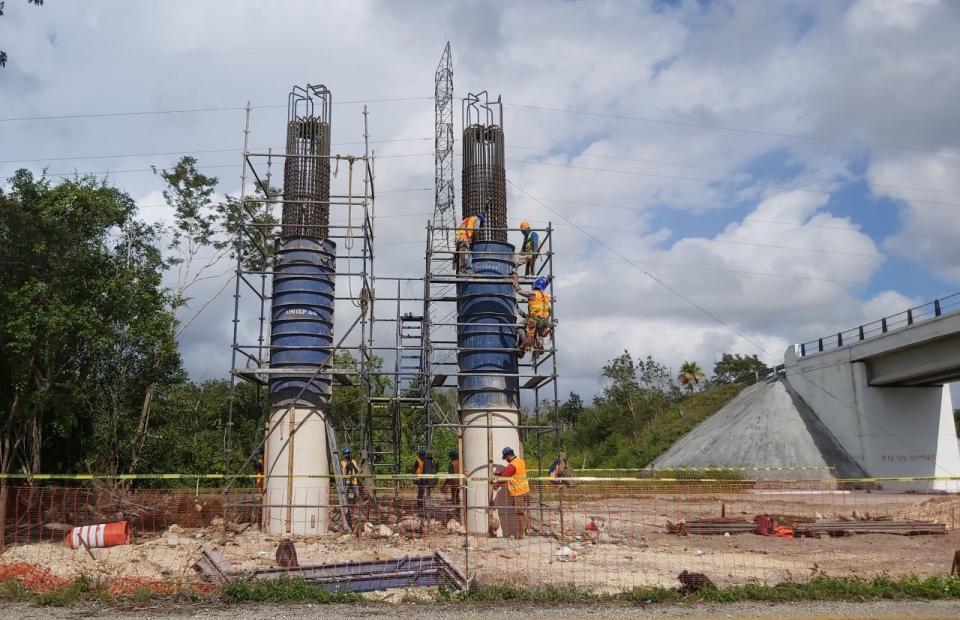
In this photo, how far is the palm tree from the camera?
6988 cm

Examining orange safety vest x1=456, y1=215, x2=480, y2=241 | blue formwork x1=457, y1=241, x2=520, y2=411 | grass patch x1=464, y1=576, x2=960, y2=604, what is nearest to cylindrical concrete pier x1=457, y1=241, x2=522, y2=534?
blue formwork x1=457, y1=241, x2=520, y2=411

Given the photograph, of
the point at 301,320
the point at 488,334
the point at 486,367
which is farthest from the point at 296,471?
the point at 488,334

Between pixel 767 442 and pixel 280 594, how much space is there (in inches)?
1460

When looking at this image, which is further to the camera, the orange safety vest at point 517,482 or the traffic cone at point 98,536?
the orange safety vest at point 517,482

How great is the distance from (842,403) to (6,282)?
3846cm

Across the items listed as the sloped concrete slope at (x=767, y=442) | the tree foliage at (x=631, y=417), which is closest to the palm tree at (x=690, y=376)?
the tree foliage at (x=631, y=417)

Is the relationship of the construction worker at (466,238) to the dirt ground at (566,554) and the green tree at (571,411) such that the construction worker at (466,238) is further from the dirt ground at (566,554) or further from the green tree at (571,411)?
the green tree at (571,411)

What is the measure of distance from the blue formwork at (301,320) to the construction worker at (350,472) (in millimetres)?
1750

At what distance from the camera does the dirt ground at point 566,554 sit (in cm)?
1119

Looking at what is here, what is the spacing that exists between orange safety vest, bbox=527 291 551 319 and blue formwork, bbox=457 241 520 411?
66 centimetres

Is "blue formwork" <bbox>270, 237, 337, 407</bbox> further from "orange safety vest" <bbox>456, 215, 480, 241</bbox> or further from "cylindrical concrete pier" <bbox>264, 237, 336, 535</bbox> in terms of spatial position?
"orange safety vest" <bbox>456, 215, 480, 241</bbox>

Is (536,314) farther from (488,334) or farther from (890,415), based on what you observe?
(890,415)

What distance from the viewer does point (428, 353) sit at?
62.4 feet

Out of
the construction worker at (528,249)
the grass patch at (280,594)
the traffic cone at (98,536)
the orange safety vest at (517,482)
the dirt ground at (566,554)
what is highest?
the construction worker at (528,249)
